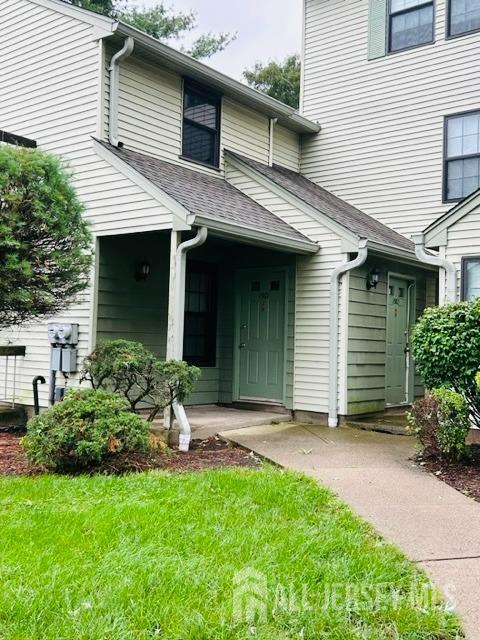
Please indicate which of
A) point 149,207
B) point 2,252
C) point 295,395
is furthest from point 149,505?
point 295,395

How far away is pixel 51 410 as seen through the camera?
5.40 meters

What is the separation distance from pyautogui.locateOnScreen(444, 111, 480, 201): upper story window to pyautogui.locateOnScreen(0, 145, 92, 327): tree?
6.58m

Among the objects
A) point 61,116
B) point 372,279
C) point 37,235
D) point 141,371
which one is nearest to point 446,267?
point 372,279

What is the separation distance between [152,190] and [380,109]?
225 inches

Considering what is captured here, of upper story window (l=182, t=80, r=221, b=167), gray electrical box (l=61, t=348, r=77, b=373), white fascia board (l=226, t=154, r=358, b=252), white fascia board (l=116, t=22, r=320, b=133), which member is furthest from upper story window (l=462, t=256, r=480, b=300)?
gray electrical box (l=61, t=348, r=77, b=373)

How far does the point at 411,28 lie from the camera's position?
1073 centimetres

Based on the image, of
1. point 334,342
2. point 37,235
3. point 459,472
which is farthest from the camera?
point 334,342

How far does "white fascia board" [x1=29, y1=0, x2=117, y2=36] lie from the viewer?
8031 mm

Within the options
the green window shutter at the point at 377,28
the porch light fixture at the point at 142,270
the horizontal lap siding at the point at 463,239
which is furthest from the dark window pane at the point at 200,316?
the green window shutter at the point at 377,28

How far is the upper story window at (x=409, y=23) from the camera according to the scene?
34.6 feet

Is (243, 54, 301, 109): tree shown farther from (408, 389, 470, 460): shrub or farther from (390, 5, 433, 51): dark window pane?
(408, 389, 470, 460): shrub

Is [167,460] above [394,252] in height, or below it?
below

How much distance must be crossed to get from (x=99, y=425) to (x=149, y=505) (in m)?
1.38

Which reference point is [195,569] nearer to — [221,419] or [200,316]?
[221,419]
